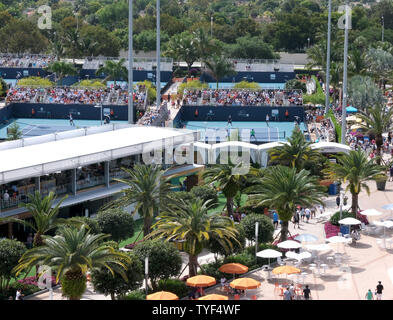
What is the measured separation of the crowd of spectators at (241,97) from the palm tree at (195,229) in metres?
44.9

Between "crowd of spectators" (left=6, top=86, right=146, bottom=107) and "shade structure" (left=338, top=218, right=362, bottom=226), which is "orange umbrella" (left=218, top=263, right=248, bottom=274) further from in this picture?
"crowd of spectators" (left=6, top=86, right=146, bottom=107)

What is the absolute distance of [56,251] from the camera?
26.9m

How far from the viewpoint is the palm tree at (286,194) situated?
3609cm

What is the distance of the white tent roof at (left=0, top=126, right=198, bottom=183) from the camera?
37.6m

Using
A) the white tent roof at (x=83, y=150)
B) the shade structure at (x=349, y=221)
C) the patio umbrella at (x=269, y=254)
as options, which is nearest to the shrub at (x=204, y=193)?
the white tent roof at (x=83, y=150)

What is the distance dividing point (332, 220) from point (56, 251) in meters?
18.4

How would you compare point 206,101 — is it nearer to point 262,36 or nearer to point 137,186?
point 137,186

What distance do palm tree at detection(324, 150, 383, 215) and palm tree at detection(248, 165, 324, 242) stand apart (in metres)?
4.51

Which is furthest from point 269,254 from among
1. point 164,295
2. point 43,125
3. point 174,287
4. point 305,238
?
point 43,125

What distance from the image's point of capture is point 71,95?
258 ft

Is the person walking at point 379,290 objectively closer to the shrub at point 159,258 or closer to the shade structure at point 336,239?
the shade structure at point 336,239

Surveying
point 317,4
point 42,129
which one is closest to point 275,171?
point 42,129

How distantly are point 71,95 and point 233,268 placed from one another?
5006 centimetres

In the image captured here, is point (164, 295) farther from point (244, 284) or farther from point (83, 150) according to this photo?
point (83, 150)
